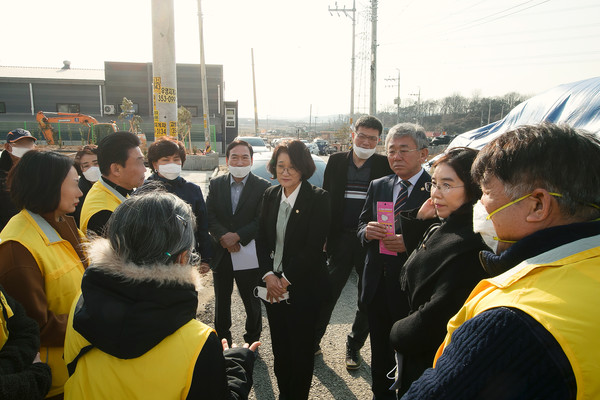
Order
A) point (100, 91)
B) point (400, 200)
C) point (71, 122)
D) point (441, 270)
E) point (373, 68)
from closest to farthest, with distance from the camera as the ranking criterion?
point (441, 270) → point (400, 200) → point (373, 68) → point (71, 122) → point (100, 91)

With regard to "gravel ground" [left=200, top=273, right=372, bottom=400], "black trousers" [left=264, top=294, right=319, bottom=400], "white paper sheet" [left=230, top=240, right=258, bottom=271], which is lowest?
"gravel ground" [left=200, top=273, right=372, bottom=400]

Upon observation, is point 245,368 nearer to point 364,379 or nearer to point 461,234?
point 461,234

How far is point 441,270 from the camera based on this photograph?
1.80 m

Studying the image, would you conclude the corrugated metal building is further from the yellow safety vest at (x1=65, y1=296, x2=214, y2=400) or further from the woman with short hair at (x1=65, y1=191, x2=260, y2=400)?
the yellow safety vest at (x1=65, y1=296, x2=214, y2=400)

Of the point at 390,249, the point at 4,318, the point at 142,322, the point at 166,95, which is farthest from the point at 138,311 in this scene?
the point at 166,95

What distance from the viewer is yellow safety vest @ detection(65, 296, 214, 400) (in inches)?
49.1

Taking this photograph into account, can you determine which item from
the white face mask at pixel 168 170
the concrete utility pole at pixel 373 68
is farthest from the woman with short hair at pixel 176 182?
the concrete utility pole at pixel 373 68

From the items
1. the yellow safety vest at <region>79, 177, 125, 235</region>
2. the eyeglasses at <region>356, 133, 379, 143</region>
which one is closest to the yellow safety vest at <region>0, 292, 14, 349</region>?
the yellow safety vest at <region>79, 177, 125, 235</region>

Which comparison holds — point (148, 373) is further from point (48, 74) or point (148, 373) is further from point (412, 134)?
point (48, 74)

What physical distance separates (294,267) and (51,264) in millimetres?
1548

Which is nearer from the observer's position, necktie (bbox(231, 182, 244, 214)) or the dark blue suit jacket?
the dark blue suit jacket

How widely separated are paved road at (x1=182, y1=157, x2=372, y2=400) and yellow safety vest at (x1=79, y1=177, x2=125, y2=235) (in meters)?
1.86

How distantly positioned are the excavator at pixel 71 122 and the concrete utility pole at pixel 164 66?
935 inches

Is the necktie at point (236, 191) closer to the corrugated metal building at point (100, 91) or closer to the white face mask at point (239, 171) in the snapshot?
the white face mask at point (239, 171)
